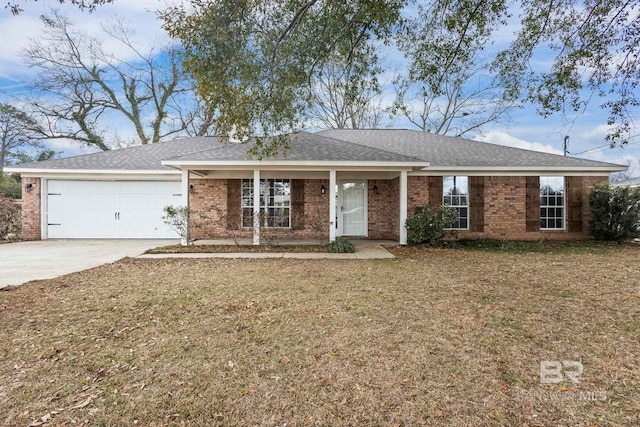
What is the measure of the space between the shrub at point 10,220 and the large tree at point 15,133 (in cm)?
1330

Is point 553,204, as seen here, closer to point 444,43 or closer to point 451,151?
point 451,151

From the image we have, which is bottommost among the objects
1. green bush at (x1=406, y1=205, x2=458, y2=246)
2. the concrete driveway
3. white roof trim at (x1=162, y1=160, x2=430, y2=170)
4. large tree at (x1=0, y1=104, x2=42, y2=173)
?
the concrete driveway

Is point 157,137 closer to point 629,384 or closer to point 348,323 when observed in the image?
point 348,323

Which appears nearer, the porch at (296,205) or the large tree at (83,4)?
the large tree at (83,4)

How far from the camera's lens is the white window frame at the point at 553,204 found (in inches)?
467

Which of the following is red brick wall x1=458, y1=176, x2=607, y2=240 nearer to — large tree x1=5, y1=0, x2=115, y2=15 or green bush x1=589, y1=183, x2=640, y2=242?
green bush x1=589, y1=183, x2=640, y2=242

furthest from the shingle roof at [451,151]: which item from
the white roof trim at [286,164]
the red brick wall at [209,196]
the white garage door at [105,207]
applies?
the white garage door at [105,207]

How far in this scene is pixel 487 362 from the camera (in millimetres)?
2988

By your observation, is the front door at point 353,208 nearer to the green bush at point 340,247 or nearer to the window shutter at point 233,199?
the green bush at point 340,247

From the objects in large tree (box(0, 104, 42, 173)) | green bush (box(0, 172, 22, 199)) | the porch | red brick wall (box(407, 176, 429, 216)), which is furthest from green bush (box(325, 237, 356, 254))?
large tree (box(0, 104, 42, 173))

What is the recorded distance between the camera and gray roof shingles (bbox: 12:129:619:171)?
1018 cm

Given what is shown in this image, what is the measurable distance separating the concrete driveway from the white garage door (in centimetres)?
60

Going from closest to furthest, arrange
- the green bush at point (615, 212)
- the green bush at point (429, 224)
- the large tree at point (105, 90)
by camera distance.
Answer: the green bush at point (429, 224)
the green bush at point (615, 212)
the large tree at point (105, 90)

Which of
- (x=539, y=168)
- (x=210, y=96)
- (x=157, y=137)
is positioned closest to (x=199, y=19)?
(x=210, y=96)
